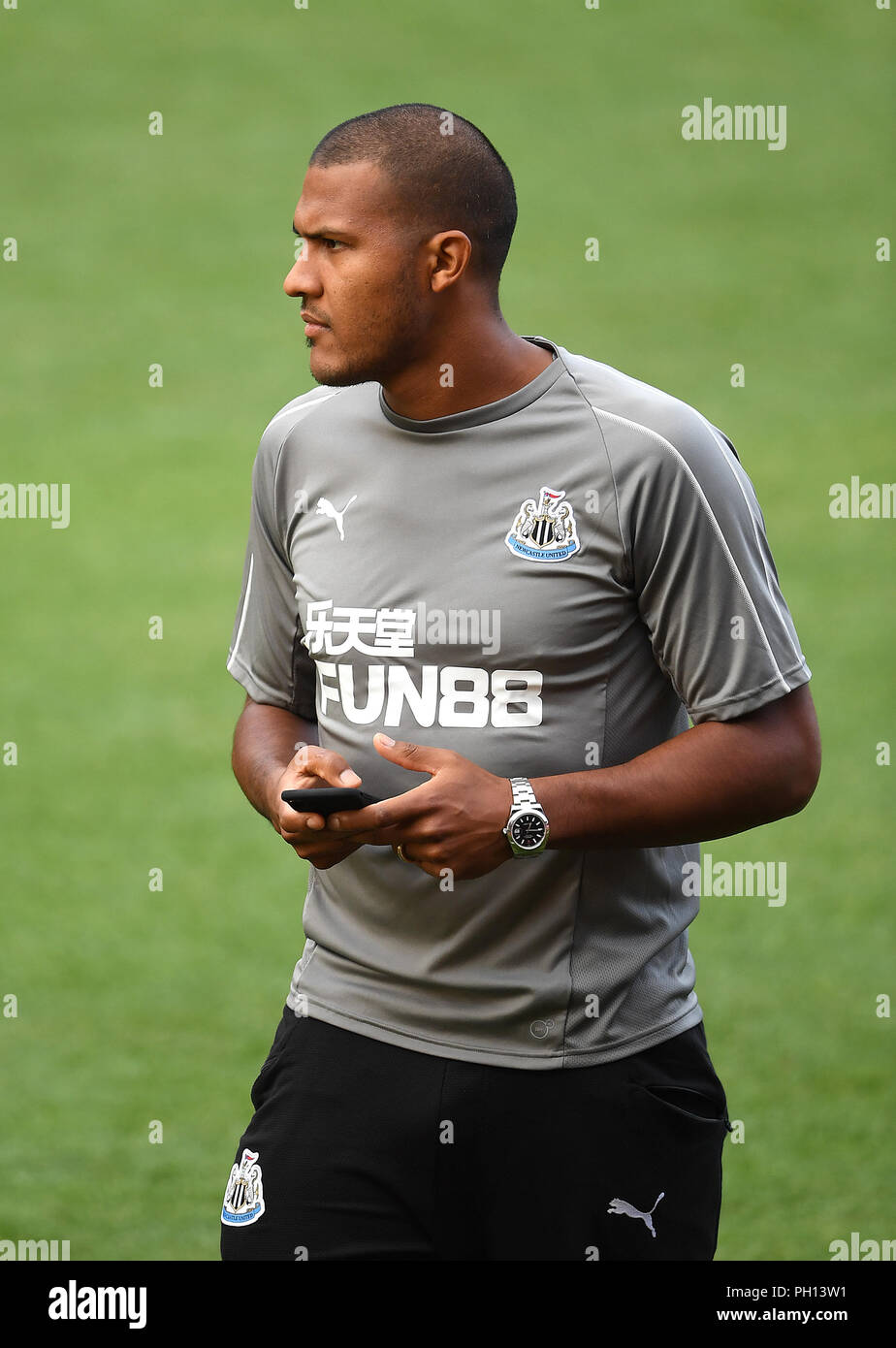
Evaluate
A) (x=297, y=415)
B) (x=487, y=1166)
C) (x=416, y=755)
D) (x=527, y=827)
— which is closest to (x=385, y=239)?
(x=297, y=415)

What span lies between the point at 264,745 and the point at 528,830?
646mm

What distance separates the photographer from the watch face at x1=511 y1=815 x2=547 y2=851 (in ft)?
8.36

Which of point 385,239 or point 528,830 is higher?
point 385,239

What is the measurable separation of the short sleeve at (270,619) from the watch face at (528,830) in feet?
2.22

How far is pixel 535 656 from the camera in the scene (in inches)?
105

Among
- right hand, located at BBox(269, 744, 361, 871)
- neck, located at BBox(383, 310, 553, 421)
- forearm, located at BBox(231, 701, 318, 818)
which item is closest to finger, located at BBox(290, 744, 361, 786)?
right hand, located at BBox(269, 744, 361, 871)

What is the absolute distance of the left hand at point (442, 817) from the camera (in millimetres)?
2510

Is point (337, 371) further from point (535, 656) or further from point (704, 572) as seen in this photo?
point (704, 572)

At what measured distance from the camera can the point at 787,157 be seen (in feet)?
57.6

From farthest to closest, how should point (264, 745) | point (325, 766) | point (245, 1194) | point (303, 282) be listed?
1. point (264, 745)
2. point (245, 1194)
3. point (303, 282)
4. point (325, 766)

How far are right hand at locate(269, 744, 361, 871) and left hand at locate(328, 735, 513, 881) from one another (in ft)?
0.11

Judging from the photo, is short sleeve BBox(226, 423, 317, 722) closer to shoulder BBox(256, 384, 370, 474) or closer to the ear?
shoulder BBox(256, 384, 370, 474)
